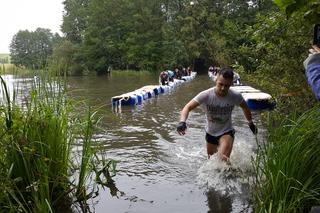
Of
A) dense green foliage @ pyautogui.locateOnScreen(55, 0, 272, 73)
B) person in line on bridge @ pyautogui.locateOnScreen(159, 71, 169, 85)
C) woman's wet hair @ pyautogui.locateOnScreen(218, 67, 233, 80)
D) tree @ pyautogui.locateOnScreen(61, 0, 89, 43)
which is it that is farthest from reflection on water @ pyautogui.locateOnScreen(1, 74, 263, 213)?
tree @ pyautogui.locateOnScreen(61, 0, 89, 43)

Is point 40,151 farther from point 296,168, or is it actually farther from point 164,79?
point 164,79

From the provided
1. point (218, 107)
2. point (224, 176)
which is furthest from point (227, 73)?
point (224, 176)

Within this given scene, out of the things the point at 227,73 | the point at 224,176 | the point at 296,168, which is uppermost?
the point at 227,73

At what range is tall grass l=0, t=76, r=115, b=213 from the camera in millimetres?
4164

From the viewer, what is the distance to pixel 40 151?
4477mm

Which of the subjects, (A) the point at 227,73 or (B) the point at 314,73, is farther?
(A) the point at 227,73

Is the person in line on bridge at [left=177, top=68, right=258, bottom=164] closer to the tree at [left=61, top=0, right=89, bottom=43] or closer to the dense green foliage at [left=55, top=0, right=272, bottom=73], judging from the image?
the dense green foliage at [left=55, top=0, right=272, bottom=73]

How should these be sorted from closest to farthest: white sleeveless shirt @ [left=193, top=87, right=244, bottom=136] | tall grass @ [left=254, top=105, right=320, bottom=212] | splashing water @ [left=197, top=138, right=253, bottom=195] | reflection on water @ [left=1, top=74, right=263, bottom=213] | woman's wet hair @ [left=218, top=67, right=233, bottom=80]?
tall grass @ [left=254, top=105, right=320, bottom=212]
reflection on water @ [left=1, top=74, right=263, bottom=213]
woman's wet hair @ [left=218, top=67, right=233, bottom=80]
splashing water @ [left=197, top=138, right=253, bottom=195]
white sleeveless shirt @ [left=193, top=87, right=244, bottom=136]

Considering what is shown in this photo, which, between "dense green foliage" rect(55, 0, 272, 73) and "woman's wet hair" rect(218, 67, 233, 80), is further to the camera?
"dense green foliage" rect(55, 0, 272, 73)

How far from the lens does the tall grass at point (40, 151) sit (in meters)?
4.16

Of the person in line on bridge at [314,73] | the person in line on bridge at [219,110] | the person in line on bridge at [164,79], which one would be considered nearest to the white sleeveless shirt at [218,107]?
the person in line on bridge at [219,110]

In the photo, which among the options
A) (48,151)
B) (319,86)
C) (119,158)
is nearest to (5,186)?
(48,151)

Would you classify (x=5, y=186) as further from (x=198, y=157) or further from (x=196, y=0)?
(x=196, y=0)

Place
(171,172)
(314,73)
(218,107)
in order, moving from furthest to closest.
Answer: (171,172) < (218,107) < (314,73)
